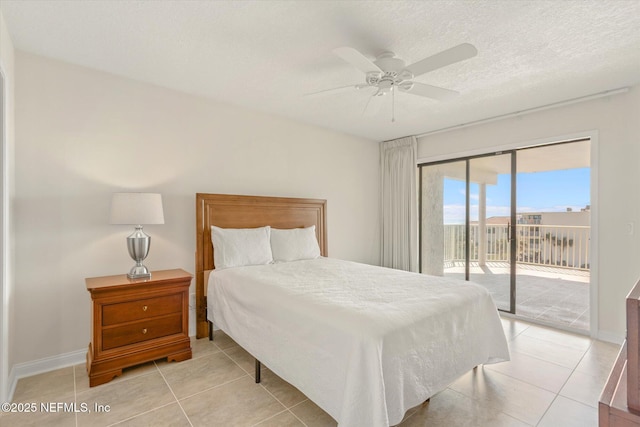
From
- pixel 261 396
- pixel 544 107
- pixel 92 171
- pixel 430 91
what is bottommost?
pixel 261 396

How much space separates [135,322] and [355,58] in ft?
8.48

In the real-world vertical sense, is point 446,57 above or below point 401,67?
below

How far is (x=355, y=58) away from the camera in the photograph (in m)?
1.89

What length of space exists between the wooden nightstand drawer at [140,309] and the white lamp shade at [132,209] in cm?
65

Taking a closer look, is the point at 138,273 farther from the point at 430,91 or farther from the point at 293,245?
the point at 430,91

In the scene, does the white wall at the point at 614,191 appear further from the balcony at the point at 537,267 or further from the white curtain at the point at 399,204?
the white curtain at the point at 399,204

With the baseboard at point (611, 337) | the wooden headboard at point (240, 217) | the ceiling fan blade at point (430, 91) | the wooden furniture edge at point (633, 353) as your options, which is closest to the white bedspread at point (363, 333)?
the wooden headboard at point (240, 217)

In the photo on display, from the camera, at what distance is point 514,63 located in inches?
96.5

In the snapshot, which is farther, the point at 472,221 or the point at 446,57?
the point at 472,221

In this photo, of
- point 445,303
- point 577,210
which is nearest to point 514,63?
point 445,303

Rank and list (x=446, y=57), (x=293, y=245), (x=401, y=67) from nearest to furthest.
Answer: (x=446, y=57)
(x=401, y=67)
(x=293, y=245)

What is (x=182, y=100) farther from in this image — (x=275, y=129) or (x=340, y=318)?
(x=340, y=318)

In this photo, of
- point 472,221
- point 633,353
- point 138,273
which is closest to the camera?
point 633,353


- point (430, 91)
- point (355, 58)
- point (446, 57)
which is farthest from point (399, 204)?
point (355, 58)
